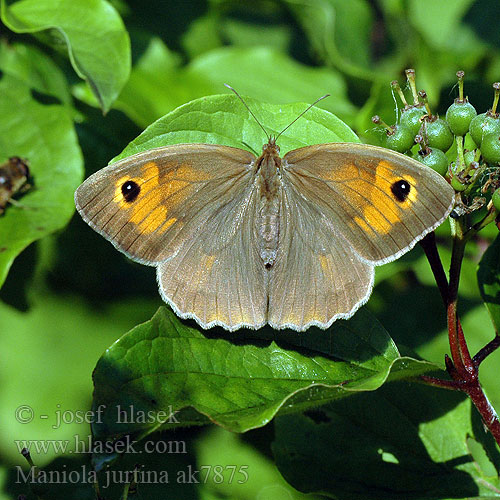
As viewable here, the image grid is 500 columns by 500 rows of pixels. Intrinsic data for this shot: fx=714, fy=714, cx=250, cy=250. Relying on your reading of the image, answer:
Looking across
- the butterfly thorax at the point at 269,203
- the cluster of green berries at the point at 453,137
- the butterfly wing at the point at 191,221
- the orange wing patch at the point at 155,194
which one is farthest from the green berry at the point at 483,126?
the orange wing patch at the point at 155,194

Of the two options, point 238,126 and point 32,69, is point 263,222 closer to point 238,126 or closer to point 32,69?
point 238,126

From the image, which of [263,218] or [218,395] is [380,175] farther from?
[218,395]

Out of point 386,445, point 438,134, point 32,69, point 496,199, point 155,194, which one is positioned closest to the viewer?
point 496,199

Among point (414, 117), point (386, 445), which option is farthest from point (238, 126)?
point (386, 445)

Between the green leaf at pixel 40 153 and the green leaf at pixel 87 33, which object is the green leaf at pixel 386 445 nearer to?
the green leaf at pixel 40 153

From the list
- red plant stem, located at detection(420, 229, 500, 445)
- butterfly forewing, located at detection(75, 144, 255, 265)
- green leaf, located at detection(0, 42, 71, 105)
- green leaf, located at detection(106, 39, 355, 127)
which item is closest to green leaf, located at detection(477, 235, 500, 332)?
red plant stem, located at detection(420, 229, 500, 445)

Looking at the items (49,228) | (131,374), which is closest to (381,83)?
(49,228)
